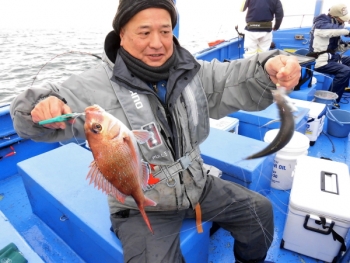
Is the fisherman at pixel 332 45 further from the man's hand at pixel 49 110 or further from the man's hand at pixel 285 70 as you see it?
the man's hand at pixel 49 110

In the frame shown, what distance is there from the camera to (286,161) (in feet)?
10.5

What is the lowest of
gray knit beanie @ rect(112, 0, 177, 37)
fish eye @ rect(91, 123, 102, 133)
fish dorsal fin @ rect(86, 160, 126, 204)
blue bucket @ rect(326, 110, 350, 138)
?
blue bucket @ rect(326, 110, 350, 138)

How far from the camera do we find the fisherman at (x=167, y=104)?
1.76 m

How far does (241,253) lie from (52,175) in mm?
1856

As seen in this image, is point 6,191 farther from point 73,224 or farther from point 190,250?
point 190,250

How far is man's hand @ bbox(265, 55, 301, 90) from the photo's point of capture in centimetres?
157

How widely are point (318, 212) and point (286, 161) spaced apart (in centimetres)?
102

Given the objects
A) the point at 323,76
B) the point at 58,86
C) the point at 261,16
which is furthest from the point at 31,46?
the point at 58,86

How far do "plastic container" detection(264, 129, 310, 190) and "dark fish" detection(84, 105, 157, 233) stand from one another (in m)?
2.21

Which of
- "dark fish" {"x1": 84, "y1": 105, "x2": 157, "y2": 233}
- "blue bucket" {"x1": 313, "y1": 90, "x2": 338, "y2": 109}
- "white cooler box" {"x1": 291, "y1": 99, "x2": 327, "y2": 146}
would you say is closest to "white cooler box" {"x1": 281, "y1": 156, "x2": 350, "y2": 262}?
"dark fish" {"x1": 84, "y1": 105, "x2": 157, "y2": 233}

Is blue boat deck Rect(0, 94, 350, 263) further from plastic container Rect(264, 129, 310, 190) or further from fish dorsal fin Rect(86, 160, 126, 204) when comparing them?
fish dorsal fin Rect(86, 160, 126, 204)

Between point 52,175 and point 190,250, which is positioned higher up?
point 52,175

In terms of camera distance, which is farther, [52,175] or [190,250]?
[52,175]

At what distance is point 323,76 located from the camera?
240 inches
